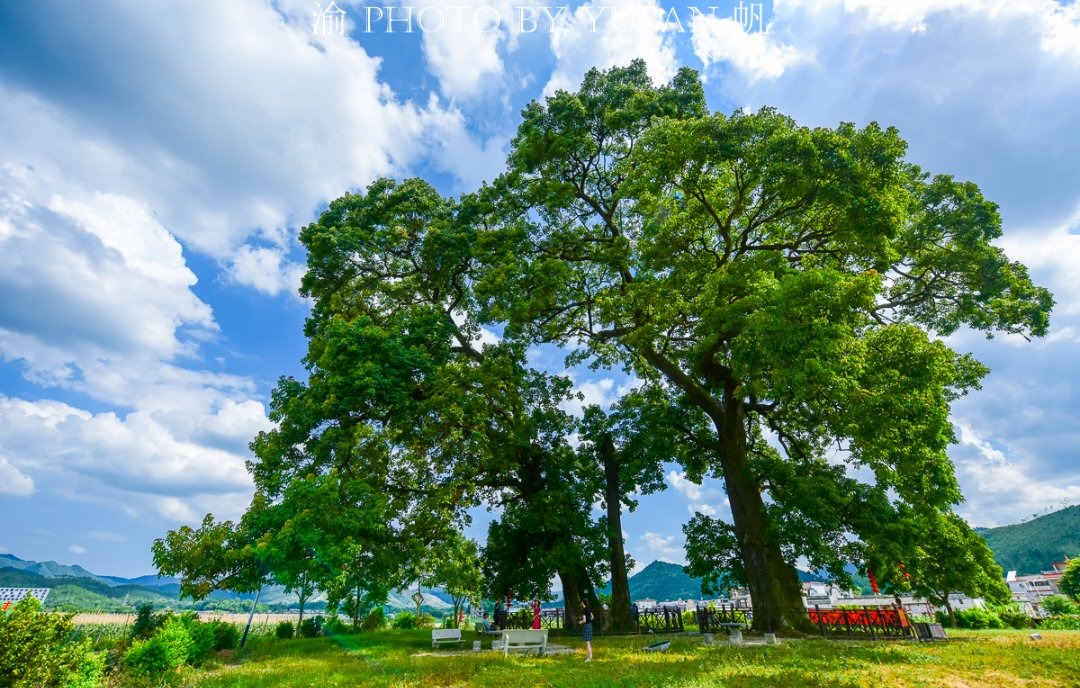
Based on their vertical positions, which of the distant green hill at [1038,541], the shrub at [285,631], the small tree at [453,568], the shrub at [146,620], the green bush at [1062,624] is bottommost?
the green bush at [1062,624]

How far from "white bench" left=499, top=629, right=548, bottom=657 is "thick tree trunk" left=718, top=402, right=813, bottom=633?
7.87m

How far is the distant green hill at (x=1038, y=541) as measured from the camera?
89875 millimetres

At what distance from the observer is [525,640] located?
13.7 metres

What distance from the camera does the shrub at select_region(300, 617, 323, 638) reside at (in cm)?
2509

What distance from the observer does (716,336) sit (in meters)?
17.0

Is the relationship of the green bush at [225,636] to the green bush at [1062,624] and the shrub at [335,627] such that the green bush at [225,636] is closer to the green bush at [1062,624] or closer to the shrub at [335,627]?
the shrub at [335,627]

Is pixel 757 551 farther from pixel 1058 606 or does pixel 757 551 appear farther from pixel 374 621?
pixel 1058 606

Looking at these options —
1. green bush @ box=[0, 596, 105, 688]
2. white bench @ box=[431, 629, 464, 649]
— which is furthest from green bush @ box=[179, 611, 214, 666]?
white bench @ box=[431, 629, 464, 649]

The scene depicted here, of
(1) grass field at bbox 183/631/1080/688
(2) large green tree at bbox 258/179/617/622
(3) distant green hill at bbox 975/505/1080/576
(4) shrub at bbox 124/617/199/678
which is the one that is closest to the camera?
(1) grass field at bbox 183/631/1080/688

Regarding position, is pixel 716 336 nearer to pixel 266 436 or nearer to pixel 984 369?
pixel 984 369

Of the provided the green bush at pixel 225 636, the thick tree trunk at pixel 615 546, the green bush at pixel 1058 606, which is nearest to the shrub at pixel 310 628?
the green bush at pixel 225 636

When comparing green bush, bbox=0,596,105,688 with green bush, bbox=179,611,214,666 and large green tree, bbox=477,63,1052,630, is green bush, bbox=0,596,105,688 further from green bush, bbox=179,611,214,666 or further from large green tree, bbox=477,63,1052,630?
large green tree, bbox=477,63,1052,630

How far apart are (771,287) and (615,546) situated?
595 inches

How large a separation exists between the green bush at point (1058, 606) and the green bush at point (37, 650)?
44.8 m
